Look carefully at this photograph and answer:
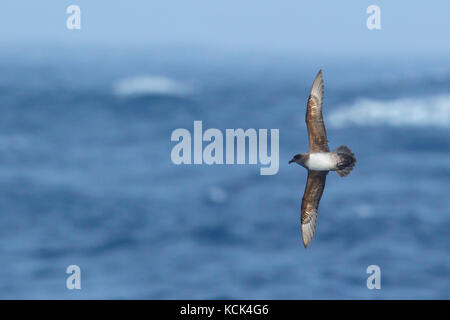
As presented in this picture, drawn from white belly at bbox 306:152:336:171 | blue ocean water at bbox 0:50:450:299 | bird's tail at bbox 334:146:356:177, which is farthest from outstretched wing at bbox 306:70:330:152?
blue ocean water at bbox 0:50:450:299

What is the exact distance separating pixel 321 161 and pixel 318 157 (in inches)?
5.2

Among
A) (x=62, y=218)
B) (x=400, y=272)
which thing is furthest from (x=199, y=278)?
(x=62, y=218)

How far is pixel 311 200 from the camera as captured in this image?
25.2m

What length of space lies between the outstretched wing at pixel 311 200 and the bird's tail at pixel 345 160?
79 cm

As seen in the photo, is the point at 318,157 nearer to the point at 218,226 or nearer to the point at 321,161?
the point at 321,161

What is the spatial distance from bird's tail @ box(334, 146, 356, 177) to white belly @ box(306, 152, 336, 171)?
185 mm

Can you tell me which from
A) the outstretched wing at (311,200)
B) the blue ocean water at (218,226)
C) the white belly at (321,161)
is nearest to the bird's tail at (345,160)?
the white belly at (321,161)

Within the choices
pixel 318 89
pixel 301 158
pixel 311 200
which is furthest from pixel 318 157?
pixel 318 89

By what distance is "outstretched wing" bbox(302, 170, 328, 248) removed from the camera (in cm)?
2475

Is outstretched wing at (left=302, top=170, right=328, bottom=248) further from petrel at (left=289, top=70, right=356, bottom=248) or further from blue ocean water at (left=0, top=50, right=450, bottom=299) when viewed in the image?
blue ocean water at (left=0, top=50, right=450, bottom=299)

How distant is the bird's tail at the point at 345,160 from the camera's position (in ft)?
77.5

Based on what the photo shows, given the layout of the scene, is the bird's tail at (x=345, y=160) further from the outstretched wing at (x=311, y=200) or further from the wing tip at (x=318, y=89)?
the wing tip at (x=318, y=89)

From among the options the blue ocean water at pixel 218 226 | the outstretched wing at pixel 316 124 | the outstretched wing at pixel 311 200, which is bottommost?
the outstretched wing at pixel 311 200

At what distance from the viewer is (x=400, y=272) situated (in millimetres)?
106625
